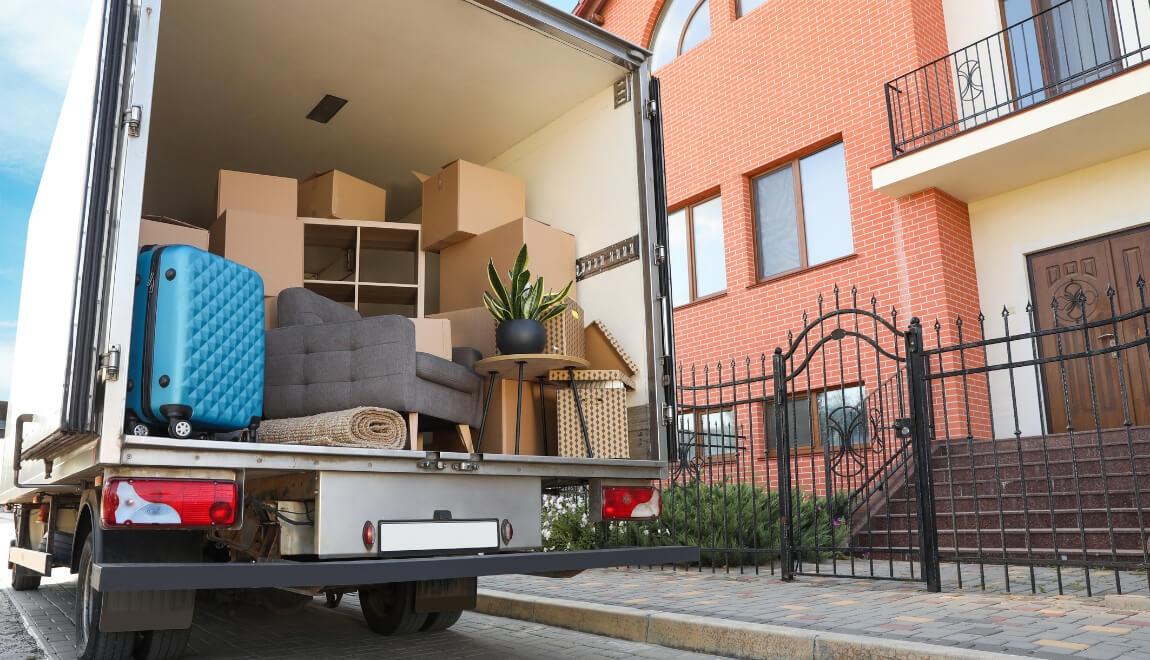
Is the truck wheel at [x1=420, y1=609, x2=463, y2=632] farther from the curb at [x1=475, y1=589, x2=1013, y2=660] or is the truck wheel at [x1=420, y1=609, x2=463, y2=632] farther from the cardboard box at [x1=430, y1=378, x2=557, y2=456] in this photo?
the cardboard box at [x1=430, y1=378, x2=557, y2=456]

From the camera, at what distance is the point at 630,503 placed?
4.29 meters

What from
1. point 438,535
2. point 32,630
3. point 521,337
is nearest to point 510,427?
point 521,337

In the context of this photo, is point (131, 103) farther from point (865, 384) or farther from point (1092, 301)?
point (1092, 301)

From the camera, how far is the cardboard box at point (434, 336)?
14.6 feet

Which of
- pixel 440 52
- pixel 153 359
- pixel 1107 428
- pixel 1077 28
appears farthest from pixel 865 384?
pixel 153 359

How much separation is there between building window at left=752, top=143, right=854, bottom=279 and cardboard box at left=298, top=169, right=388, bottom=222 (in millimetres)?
6381

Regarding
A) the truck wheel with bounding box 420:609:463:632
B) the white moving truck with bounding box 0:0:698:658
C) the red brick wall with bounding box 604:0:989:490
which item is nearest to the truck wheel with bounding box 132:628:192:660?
the white moving truck with bounding box 0:0:698:658

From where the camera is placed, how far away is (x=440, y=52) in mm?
4992

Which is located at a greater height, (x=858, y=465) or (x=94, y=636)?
(x=858, y=465)

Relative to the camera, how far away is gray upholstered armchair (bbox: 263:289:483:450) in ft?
12.5

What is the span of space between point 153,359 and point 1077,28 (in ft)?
32.5

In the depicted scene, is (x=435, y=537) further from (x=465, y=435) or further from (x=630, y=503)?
(x=630, y=503)

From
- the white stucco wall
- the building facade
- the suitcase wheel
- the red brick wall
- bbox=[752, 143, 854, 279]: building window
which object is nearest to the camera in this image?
the suitcase wheel

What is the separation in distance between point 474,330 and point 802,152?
7535 millimetres
